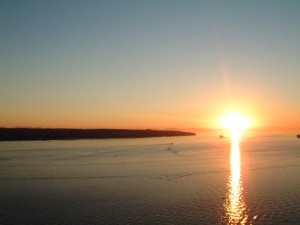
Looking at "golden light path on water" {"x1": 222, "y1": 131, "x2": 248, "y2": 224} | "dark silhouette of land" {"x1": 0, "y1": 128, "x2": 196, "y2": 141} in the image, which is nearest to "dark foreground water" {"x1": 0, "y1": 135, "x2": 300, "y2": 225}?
"golden light path on water" {"x1": 222, "y1": 131, "x2": 248, "y2": 224}

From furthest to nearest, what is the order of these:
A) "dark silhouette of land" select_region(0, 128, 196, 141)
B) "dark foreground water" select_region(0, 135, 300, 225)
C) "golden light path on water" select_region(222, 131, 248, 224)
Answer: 1. "dark silhouette of land" select_region(0, 128, 196, 141)
2. "dark foreground water" select_region(0, 135, 300, 225)
3. "golden light path on water" select_region(222, 131, 248, 224)

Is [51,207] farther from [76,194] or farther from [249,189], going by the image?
[249,189]

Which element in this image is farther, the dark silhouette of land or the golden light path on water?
the dark silhouette of land

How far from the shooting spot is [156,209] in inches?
727

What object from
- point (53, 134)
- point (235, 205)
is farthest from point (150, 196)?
point (53, 134)

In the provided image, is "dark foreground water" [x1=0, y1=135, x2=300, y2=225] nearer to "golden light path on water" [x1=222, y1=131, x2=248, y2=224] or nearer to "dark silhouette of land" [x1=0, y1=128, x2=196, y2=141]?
"golden light path on water" [x1=222, y1=131, x2=248, y2=224]

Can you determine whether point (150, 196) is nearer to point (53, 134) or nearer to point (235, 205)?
point (235, 205)

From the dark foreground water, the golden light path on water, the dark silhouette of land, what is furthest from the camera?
the dark silhouette of land

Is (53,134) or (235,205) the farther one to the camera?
(53,134)

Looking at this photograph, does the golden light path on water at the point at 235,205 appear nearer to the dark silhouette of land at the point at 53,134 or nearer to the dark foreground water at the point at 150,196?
the dark foreground water at the point at 150,196

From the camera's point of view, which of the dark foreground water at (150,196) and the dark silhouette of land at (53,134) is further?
the dark silhouette of land at (53,134)

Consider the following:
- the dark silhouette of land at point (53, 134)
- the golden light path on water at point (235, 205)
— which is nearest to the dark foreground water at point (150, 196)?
the golden light path on water at point (235, 205)

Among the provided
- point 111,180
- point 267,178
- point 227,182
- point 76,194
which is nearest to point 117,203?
point 76,194

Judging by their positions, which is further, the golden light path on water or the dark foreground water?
the dark foreground water
